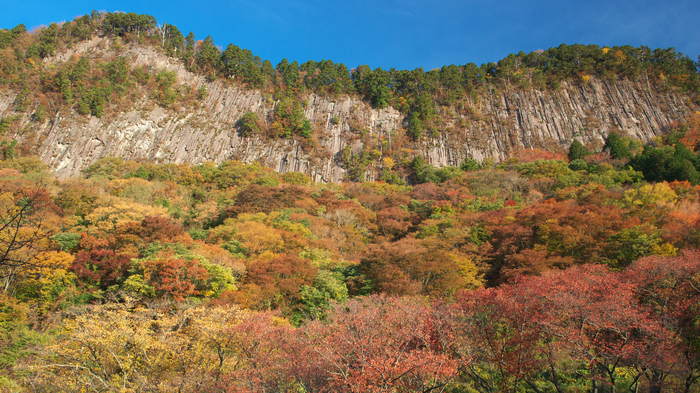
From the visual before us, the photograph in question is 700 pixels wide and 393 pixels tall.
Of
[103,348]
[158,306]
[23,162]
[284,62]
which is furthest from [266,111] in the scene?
[103,348]

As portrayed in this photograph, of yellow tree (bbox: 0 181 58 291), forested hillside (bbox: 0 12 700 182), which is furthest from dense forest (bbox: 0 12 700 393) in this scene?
forested hillside (bbox: 0 12 700 182)

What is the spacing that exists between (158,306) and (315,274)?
26.5 feet

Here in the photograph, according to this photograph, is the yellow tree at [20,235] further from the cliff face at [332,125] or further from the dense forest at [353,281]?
the cliff face at [332,125]

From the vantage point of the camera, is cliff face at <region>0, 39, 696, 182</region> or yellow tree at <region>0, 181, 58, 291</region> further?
cliff face at <region>0, 39, 696, 182</region>

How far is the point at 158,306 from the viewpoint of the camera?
1706 cm

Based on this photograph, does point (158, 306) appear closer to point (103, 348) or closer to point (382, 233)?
point (103, 348)

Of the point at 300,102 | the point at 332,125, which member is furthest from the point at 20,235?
the point at 300,102

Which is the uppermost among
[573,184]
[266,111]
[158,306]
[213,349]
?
[266,111]

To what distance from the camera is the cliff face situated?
2228 inches

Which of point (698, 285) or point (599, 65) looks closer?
point (698, 285)

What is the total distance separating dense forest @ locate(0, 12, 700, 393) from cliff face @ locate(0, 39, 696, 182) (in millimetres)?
6460

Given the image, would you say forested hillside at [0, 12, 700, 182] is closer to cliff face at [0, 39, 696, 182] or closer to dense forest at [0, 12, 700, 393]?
cliff face at [0, 39, 696, 182]

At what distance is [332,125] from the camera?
67500 millimetres

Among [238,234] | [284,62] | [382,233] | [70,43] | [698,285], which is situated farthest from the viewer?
[284,62]
